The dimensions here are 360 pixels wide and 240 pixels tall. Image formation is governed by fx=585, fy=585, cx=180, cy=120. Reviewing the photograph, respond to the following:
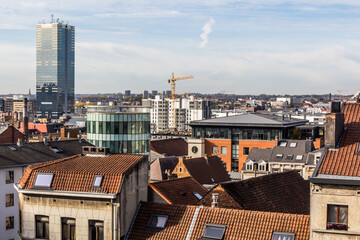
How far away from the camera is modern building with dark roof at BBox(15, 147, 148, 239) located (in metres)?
35.8

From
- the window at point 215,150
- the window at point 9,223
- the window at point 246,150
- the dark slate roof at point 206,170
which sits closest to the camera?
the window at point 9,223

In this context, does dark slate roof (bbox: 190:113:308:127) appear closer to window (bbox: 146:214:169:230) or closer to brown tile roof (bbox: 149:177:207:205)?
brown tile roof (bbox: 149:177:207:205)

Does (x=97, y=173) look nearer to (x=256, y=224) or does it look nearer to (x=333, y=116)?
(x=256, y=224)

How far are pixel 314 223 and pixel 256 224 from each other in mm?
4662

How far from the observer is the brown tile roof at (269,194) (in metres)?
47.2

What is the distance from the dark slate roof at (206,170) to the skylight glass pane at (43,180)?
51.3m

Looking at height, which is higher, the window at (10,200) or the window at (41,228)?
the window at (41,228)

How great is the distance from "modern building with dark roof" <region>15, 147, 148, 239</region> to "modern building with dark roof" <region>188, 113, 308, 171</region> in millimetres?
104259

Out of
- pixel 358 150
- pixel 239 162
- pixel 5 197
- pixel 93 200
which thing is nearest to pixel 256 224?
pixel 358 150

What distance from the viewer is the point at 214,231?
3528cm

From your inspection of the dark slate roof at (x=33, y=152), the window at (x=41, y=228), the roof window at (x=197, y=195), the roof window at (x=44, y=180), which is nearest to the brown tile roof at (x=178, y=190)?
the roof window at (x=197, y=195)

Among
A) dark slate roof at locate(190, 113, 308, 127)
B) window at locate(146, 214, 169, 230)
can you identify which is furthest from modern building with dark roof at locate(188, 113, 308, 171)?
window at locate(146, 214, 169, 230)

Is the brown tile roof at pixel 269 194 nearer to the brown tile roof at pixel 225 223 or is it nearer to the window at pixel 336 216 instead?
the brown tile roof at pixel 225 223

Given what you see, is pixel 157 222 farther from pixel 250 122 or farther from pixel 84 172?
pixel 250 122
